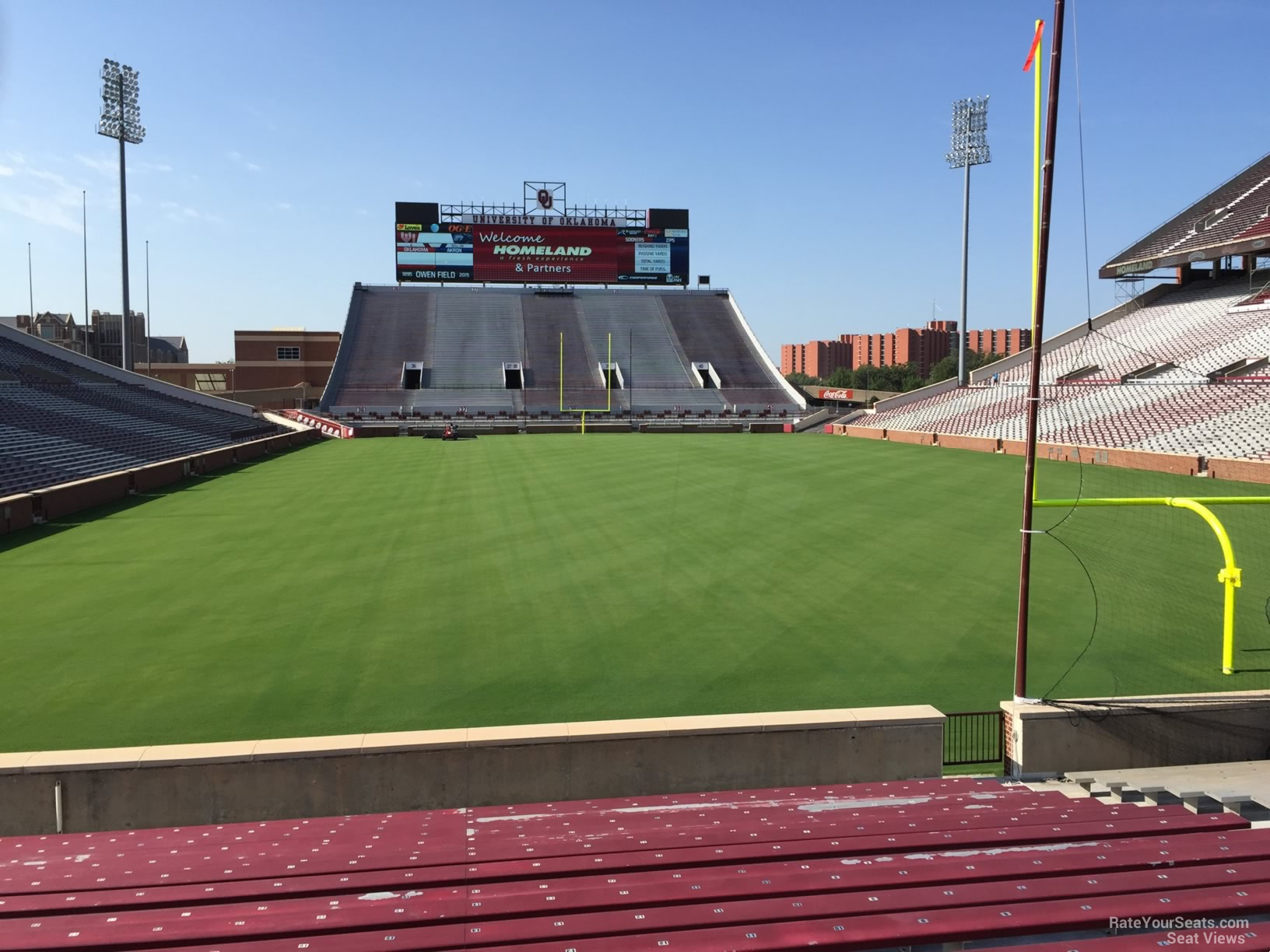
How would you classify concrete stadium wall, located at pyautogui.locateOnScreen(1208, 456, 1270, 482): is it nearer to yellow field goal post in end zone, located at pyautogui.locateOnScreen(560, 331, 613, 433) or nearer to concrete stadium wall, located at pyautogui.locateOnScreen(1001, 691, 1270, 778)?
concrete stadium wall, located at pyautogui.locateOnScreen(1001, 691, 1270, 778)

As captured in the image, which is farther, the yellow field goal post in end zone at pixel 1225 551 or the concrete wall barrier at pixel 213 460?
the concrete wall barrier at pixel 213 460

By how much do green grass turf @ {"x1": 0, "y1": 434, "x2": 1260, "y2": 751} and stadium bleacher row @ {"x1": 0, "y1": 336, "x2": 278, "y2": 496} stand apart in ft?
14.0

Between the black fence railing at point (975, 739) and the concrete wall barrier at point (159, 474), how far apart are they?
25112mm

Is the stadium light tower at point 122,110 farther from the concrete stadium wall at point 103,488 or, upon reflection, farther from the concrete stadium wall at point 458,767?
the concrete stadium wall at point 458,767

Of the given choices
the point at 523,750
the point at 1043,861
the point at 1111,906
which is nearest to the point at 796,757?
the point at 523,750

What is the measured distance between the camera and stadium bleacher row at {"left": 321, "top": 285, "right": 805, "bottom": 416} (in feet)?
222

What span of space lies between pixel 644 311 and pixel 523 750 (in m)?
79.8

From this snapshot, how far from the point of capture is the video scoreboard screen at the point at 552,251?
7819cm

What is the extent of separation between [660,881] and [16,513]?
66.0ft

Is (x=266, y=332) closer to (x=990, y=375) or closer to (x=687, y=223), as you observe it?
(x=687, y=223)

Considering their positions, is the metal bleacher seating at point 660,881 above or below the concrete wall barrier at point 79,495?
below

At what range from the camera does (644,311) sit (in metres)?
84.7

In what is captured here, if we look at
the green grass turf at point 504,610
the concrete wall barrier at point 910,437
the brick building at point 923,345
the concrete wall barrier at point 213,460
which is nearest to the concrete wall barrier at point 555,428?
the concrete wall barrier at point 910,437

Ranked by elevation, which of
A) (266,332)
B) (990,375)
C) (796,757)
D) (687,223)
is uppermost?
(687,223)
